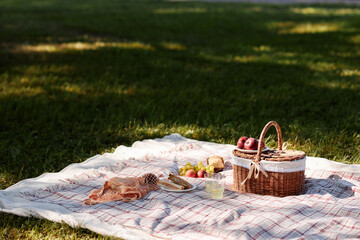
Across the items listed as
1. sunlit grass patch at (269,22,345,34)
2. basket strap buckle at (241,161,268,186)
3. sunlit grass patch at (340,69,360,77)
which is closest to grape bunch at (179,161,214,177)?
basket strap buckle at (241,161,268,186)

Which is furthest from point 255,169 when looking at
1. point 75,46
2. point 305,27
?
point 305,27

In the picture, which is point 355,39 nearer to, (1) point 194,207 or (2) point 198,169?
(2) point 198,169

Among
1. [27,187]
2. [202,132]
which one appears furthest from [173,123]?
[27,187]

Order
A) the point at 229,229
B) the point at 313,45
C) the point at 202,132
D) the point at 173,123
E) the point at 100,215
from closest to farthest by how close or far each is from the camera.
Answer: the point at 229,229 → the point at 100,215 → the point at 202,132 → the point at 173,123 → the point at 313,45

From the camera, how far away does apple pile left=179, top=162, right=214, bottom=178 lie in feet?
13.1

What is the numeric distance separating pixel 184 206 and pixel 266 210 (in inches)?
23.2

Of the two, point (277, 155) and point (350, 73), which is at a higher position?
point (277, 155)

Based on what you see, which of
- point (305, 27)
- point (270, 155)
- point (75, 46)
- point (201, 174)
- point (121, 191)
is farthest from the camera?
point (305, 27)

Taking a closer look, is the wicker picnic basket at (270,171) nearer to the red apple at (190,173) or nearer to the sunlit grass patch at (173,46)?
the red apple at (190,173)

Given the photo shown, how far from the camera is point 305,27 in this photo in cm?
1364

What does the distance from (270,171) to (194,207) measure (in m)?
0.70

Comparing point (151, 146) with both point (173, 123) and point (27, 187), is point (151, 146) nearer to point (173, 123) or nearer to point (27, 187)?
point (173, 123)

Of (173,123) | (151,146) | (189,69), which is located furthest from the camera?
(189,69)

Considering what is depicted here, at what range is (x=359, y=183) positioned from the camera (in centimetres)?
371
